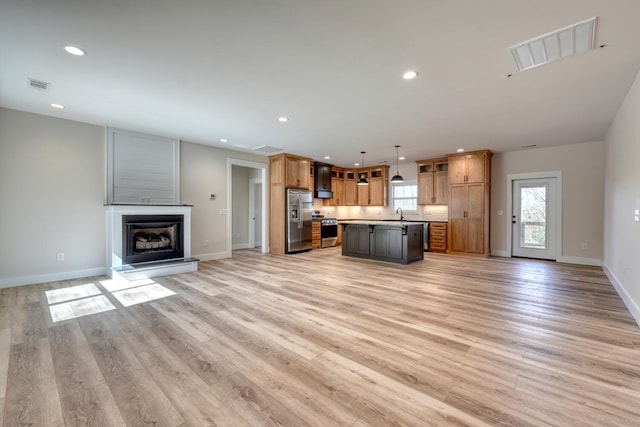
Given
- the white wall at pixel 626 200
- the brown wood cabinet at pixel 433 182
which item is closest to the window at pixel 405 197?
the brown wood cabinet at pixel 433 182

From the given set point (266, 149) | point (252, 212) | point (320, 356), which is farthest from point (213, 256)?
point (320, 356)

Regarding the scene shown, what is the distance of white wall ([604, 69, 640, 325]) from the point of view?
10.4ft

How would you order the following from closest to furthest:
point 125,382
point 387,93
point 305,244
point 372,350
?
point 125,382 → point 372,350 → point 387,93 → point 305,244

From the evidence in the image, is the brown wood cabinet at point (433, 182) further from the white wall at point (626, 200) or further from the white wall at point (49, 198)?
the white wall at point (49, 198)

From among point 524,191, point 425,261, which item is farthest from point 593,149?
point 425,261

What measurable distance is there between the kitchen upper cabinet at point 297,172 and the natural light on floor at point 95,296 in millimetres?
4124

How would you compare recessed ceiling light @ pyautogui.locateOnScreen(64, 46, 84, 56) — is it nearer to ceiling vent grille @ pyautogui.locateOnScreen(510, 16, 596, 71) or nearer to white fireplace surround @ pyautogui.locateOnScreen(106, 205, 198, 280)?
white fireplace surround @ pyautogui.locateOnScreen(106, 205, 198, 280)

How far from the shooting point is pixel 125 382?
196 centimetres

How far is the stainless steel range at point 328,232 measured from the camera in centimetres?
880

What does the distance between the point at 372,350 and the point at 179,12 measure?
10.2 ft

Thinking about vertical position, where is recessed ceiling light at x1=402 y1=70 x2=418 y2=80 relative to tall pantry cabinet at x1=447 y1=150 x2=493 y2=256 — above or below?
above

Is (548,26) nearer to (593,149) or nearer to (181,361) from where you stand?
(181,361)

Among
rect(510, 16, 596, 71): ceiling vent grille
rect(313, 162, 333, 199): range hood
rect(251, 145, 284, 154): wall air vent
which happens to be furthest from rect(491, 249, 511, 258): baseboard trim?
rect(251, 145, 284, 154): wall air vent

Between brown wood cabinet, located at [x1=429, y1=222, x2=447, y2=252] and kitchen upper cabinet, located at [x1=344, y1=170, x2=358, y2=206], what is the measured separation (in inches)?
113
